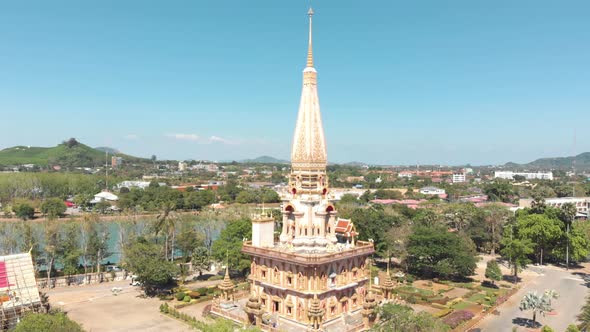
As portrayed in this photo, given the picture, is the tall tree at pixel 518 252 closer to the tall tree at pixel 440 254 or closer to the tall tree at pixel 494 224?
the tall tree at pixel 440 254

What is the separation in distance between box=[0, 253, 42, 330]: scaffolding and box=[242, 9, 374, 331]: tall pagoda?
16.9 metres

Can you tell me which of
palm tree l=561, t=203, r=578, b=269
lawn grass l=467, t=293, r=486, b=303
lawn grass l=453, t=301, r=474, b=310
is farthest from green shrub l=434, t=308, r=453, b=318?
palm tree l=561, t=203, r=578, b=269

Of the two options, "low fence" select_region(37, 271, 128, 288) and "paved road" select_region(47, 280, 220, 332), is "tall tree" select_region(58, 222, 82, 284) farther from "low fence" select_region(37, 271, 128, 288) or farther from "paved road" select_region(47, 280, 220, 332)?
"paved road" select_region(47, 280, 220, 332)

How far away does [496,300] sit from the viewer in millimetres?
44562

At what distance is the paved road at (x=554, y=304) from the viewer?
38875 mm

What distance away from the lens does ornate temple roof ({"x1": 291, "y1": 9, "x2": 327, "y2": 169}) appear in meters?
38.6

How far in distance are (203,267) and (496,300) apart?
33.6 m

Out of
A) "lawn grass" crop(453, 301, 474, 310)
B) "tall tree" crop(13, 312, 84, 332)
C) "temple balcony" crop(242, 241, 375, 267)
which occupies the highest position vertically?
"temple balcony" crop(242, 241, 375, 267)

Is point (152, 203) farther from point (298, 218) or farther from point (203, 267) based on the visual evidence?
point (298, 218)

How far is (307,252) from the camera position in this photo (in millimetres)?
36375

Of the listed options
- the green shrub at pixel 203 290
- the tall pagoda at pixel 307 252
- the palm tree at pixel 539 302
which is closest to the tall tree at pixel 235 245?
the green shrub at pixel 203 290

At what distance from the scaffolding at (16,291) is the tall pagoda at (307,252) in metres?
16.9

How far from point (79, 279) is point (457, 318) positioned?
137ft

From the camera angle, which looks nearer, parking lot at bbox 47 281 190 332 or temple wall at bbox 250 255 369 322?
temple wall at bbox 250 255 369 322
